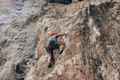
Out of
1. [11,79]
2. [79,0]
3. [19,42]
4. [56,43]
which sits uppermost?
[79,0]

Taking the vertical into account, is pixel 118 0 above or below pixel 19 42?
above

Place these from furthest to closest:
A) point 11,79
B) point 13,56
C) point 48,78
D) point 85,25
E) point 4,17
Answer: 1. point 4,17
2. point 13,56
3. point 11,79
4. point 85,25
5. point 48,78

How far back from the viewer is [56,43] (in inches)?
445

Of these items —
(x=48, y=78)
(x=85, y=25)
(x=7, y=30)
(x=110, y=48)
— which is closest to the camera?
(x=110, y=48)

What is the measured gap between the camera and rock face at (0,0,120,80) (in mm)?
9906

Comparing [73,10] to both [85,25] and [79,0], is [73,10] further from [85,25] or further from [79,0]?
[85,25]

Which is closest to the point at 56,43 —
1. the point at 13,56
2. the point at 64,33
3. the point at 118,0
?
the point at 64,33

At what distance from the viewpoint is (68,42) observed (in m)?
11.8

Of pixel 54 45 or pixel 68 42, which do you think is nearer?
pixel 54 45

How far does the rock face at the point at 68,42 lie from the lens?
991 centimetres

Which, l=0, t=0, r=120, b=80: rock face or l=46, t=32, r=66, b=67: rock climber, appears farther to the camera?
l=46, t=32, r=66, b=67: rock climber

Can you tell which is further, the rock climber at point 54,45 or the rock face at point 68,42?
the rock climber at point 54,45

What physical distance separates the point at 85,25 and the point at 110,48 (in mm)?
2248

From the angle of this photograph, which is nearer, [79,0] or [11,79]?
[11,79]
